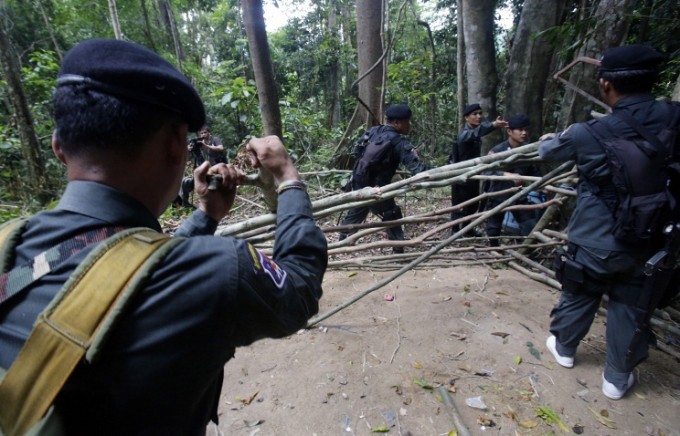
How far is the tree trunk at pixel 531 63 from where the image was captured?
540cm

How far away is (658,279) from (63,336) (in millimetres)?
2821

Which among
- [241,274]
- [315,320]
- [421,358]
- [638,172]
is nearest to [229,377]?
[315,320]

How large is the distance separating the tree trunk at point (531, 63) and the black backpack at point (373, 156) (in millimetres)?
2677

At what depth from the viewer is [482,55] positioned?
5938 mm

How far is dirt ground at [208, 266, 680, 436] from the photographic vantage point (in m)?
2.15

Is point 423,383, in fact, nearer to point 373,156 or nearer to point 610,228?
point 610,228

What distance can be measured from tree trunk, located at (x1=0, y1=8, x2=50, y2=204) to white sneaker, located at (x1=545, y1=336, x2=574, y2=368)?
7.83 metres

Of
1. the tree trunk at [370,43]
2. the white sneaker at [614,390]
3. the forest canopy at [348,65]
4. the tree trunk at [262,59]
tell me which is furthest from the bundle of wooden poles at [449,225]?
the tree trunk at [370,43]

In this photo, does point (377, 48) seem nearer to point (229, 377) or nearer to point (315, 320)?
point (315, 320)

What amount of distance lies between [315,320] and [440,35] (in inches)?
449

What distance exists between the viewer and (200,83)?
446 inches

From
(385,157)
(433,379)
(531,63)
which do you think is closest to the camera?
(433,379)

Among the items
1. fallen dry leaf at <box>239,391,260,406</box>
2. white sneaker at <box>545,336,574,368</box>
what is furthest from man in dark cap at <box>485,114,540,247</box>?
fallen dry leaf at <box>239,391,260,406</box>

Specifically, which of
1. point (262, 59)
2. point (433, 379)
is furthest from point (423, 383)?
point (262, 59)
